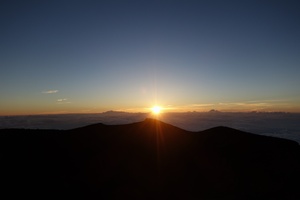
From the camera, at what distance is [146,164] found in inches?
1264

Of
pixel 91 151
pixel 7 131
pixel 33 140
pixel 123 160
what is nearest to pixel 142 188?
pixel 123 160

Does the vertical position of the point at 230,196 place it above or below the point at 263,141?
below

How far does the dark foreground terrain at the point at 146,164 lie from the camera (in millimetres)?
27438

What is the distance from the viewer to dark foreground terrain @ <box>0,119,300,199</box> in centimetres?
2744

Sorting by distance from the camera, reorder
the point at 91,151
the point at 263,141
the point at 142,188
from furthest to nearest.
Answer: the point at 263,141, the point at 91,151, the point at 142,188

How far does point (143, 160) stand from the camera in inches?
1286

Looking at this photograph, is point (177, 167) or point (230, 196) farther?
point (177, 167)

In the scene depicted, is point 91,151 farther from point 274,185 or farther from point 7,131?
point 274,185

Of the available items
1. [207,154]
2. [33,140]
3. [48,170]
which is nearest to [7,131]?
[33,140]

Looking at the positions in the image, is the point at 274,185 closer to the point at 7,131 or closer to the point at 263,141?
the point at 263,141

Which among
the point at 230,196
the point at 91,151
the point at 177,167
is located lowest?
the point at 230,196

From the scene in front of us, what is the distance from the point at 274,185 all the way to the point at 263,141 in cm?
959

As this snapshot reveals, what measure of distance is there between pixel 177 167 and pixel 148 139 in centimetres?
662

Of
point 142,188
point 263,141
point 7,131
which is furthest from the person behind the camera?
point 7,131
